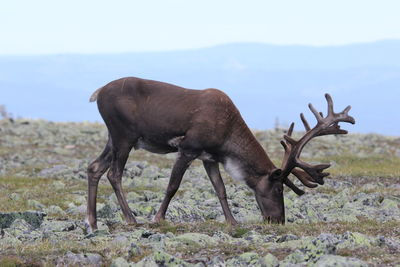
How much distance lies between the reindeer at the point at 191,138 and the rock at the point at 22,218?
2.72 ft

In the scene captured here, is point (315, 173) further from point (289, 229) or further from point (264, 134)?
point (264, 134)

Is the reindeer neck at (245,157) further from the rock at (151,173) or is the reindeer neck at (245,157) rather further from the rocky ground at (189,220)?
the rock at (151,173)

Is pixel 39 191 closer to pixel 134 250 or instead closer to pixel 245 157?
pixel 245 157

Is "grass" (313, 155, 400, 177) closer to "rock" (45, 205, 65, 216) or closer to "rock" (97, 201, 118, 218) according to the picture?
"rock" (97, 201, 118, 218)

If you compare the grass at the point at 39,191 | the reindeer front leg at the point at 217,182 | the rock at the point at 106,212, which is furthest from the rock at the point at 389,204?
the grass at the point at 39,191

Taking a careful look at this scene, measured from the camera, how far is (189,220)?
1386 centimetres

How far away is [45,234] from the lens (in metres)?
11.2

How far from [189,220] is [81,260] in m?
4.94

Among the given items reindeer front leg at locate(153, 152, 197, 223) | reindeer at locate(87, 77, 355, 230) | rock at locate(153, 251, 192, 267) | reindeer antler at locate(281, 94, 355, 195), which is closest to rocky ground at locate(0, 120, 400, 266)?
rock at locate(153, 251, 192, 267)

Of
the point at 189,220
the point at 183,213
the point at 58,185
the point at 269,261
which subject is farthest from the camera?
the point at 58,185

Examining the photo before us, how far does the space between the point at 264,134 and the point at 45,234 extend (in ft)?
88.4

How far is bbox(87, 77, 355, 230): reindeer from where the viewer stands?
42.1 ft

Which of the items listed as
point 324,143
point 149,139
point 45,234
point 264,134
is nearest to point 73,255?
point 45,234

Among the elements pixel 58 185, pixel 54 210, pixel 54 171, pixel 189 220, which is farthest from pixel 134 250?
pixel 54 171
